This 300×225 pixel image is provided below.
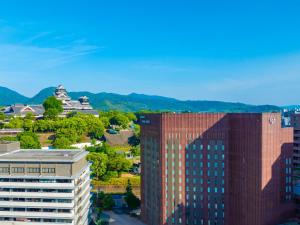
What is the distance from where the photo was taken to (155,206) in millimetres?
92250

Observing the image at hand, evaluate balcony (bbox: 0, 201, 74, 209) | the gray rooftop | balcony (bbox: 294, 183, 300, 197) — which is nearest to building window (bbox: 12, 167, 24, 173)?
the gray rooftop

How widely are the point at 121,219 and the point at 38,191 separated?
1357 inches

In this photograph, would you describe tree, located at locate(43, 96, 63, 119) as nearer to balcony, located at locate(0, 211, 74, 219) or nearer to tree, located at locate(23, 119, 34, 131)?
tree, located at locate(23, 119, 34, 131)

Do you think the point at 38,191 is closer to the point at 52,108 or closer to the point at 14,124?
the point at 14,124

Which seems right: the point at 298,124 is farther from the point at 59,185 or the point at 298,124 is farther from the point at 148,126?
the point at 59,185

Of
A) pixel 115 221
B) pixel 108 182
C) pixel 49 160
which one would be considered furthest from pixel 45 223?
pixel 108 182

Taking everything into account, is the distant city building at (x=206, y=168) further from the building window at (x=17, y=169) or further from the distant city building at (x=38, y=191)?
the building window at (x=17, y=169)

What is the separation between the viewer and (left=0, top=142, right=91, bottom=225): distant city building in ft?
242

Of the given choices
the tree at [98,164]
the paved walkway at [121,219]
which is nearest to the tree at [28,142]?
the tree at [98,164]

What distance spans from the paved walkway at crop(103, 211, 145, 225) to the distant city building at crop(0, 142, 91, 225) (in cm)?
2504

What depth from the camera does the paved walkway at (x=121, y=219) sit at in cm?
9869

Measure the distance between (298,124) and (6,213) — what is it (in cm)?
10005

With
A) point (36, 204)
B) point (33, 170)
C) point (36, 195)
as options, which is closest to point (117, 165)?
point (33, 170)

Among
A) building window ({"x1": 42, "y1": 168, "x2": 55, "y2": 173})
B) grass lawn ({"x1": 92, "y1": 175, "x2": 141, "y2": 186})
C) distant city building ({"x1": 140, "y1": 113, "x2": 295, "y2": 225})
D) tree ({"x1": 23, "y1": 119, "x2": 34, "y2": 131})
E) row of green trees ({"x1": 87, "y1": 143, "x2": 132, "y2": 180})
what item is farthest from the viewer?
tree ({"x1": 23, "y1": 119, "x2": 34, "y2": 131})
